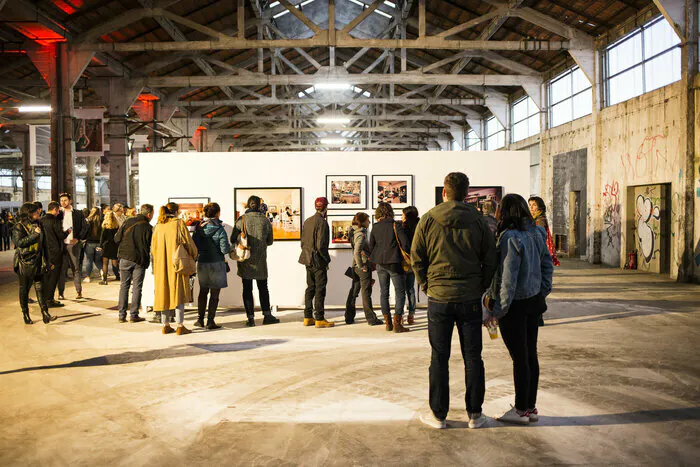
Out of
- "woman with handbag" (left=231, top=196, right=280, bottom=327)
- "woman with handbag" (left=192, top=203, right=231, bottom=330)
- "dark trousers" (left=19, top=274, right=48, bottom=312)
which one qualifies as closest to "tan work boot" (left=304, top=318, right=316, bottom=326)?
"woman with handbag" (left=231, top=196, right=280, bottom=327)

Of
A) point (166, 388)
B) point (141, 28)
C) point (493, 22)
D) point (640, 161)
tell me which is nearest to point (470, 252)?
point (166, 388)

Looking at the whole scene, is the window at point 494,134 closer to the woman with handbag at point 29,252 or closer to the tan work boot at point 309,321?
the tan work boot at point 309,321

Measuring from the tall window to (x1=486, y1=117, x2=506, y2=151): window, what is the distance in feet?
18.4

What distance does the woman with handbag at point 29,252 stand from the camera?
324 inches

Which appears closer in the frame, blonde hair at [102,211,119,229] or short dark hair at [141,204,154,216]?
short dark hair at [141,204,154,216]

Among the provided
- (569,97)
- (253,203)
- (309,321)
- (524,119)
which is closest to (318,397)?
(309,321)

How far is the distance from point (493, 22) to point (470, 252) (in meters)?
14.7

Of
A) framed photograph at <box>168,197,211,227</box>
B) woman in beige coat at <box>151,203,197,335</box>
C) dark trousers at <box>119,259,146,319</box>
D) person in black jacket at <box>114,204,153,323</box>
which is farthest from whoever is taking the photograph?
framed photograph at <box>168,197,211,227</box>

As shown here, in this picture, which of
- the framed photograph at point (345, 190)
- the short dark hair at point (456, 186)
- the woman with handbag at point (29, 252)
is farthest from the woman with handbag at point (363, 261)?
the woman with handbag at point (29, 252)

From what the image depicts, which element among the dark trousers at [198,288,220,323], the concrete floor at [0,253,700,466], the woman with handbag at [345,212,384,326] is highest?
the woman with handbag at [345,212,384,326]

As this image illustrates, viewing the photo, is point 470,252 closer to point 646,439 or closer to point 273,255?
point 646,439

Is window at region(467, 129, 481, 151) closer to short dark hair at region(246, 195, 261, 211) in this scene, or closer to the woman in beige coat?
short dark hair at region(246, 195, 261, 211)

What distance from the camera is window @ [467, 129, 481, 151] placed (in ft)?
102

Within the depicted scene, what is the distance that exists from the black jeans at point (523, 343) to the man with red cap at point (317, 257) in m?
4.03
